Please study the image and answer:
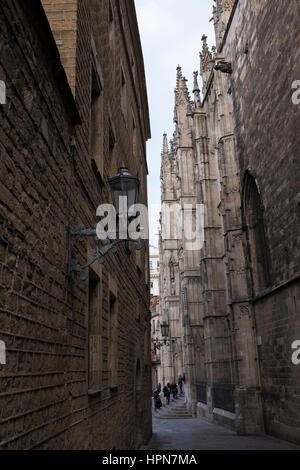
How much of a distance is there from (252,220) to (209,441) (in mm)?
7792

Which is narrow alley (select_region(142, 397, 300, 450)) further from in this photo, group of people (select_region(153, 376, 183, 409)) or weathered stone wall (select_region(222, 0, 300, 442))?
group of people (select_region(153, 376, 183, 409))

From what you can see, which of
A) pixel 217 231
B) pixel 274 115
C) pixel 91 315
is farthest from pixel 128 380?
pixel 217 231

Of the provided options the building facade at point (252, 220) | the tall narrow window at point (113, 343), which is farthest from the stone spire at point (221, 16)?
the tall narrow window at point (113, 343)

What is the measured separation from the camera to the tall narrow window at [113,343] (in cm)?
753

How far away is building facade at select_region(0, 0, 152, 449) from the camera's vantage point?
2.92 metres

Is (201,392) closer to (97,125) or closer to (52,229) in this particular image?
(97,125)

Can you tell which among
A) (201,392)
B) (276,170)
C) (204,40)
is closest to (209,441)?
(276,170)

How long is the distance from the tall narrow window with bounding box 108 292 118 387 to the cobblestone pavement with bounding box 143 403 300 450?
18.7 ft

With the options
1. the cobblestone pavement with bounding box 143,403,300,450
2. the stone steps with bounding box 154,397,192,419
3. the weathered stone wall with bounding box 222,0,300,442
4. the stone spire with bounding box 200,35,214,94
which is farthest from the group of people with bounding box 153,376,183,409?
the stone spire with bounding box 200,35,214,94

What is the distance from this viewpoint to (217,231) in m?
24.7

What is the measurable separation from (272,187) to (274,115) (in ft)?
6.86

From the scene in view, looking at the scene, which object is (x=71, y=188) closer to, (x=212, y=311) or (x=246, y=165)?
(x=246, y=165)

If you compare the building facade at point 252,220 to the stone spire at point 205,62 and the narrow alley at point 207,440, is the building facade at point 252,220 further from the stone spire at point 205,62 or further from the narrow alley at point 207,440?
the narrow alley at point 207,440

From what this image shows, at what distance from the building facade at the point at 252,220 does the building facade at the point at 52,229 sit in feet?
21.3
